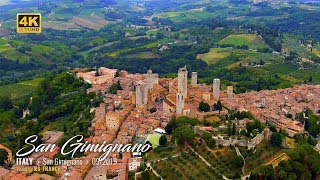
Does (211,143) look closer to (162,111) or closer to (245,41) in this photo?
(162,111)

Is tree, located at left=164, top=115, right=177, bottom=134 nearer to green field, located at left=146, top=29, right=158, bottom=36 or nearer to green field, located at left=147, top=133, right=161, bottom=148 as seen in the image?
green field, located at left=147, top=133, right=161, bottom=148

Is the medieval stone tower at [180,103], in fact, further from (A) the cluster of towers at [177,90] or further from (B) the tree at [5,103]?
(B) the tree at [5,103]

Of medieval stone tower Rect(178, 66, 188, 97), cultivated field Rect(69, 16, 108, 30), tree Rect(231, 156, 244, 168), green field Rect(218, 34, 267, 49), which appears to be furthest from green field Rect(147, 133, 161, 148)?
cultivated field Rect(69, 16, 108, 30)

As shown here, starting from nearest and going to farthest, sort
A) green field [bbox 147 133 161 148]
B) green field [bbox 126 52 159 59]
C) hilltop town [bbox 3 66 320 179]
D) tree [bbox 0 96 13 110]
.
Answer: hilltop town [bbox 3 66 320 179], green field [bbox 147 133 161 148], tree [bbox 0 96 13 110], green field [bbox 126 52 159 59]

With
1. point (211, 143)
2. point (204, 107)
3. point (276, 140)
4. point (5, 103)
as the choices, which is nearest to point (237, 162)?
point (211, 143)

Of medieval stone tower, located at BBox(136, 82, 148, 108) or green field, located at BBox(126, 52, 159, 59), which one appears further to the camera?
green field, located at BBox(126, 52, 159, 59)

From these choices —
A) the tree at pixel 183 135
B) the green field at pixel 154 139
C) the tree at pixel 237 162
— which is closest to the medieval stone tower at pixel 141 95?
the green field at pixel 154 139
